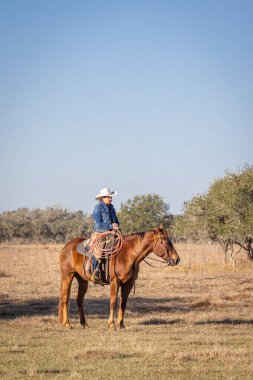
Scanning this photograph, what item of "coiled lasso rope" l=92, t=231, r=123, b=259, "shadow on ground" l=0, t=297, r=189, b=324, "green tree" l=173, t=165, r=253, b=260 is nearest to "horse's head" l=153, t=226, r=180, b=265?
"coiled lasso rope" l=92, t=231, r=123, b=259

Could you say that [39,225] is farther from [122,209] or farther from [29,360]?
[29,360]

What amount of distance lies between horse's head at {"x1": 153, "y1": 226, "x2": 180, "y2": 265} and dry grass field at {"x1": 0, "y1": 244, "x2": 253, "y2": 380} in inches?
56.2

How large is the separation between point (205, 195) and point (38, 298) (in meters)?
17.0

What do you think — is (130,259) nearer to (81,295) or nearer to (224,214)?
(81,295)

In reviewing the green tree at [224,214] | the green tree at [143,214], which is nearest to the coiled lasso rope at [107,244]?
the green tree at [224,214]

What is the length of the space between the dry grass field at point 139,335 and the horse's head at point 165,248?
4.68 feet

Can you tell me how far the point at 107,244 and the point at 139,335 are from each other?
231cm

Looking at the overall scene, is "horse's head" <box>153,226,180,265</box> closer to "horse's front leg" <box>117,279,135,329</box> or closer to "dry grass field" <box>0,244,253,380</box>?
"horse's front leg" <box>117,279,135,329</box>

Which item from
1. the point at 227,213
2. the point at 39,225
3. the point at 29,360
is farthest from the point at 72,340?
the point at 39,225

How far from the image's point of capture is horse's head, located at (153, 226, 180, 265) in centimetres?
1352

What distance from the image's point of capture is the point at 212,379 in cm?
866

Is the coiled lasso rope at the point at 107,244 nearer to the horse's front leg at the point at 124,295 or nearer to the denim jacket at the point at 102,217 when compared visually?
the denim jacket at the point at 102,217

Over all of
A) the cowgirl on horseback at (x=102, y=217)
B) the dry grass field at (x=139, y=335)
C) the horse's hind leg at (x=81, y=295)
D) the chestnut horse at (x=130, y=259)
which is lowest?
the dry grass field at (x=139, y=335)

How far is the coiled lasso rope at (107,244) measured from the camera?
13.9 metres
